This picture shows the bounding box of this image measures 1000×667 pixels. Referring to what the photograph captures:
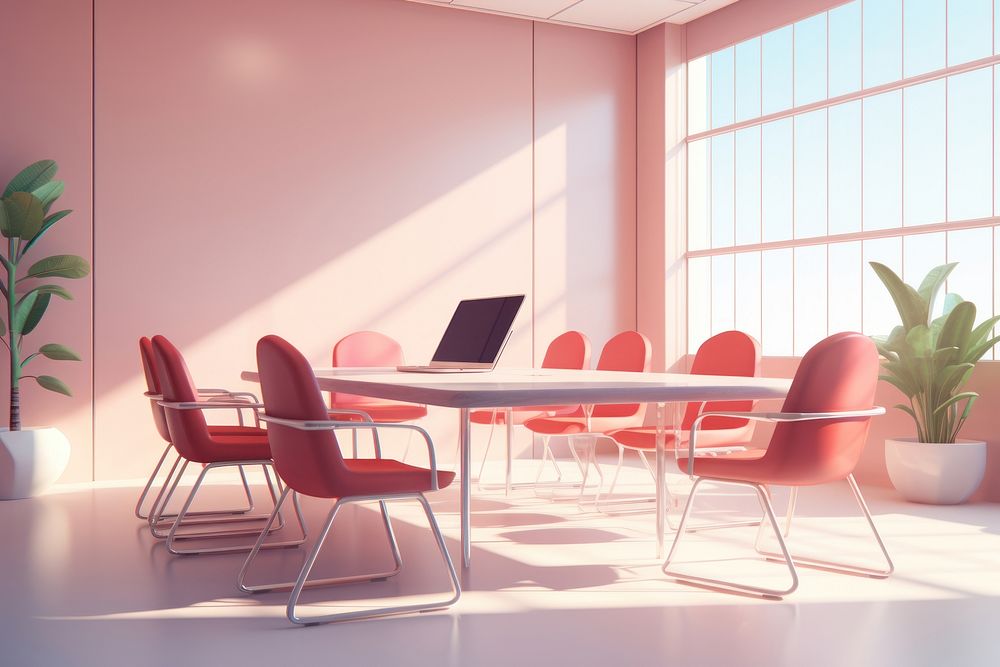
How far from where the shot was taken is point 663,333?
7.58m

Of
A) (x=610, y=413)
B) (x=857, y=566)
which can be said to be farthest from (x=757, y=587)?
(x=610, y=413)

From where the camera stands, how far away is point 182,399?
3.65 m

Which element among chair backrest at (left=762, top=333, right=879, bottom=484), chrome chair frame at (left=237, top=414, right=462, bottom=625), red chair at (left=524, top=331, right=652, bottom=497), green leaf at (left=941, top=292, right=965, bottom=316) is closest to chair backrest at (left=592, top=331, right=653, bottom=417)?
red chair at (left=524, top=331, right=652, bottom=497)

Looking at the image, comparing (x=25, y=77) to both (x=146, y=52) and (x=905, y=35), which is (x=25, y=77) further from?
(x=905, y=35)

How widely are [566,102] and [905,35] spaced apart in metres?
2.55

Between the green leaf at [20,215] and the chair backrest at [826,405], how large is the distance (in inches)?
161

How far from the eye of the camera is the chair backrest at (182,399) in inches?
143

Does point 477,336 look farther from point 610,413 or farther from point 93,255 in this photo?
point 93,255

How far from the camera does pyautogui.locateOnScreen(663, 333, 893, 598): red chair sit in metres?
3.01

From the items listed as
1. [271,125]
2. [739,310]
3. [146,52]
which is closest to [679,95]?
[739,310]

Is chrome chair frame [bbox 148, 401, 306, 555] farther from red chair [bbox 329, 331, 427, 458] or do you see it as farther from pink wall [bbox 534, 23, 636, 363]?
pink wall [bbox 534, 23, 636, 363]

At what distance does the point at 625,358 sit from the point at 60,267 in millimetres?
3158

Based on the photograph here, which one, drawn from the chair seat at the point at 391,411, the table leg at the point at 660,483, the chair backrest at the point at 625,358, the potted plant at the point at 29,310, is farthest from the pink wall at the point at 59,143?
the table leg at the point at 660,483

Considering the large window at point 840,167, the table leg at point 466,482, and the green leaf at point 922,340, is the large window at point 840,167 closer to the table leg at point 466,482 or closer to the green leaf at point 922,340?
the green leaf at point 922,340
